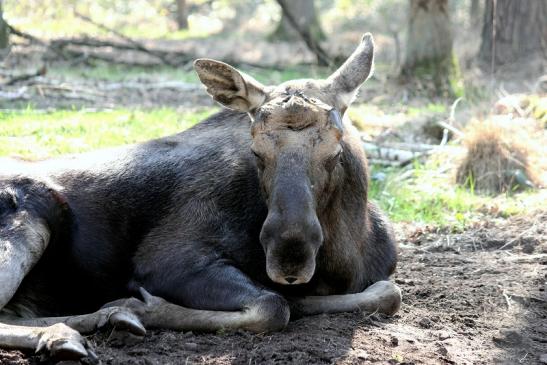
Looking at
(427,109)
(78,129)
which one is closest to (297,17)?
(427,109)

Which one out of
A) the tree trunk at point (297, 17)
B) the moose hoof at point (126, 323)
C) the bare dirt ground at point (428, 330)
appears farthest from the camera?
the tree trunk at point (297, 17)

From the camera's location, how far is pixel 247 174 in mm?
6113

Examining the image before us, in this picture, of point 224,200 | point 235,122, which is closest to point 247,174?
point 224,200

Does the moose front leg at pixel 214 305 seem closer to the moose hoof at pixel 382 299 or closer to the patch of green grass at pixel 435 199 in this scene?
the moose hoof at pixel 382 299

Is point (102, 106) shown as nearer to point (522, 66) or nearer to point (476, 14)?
point (522, 66)

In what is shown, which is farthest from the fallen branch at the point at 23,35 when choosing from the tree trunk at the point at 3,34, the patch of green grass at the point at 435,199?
the patch of green grass at the point at 435,199

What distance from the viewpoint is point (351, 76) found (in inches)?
244

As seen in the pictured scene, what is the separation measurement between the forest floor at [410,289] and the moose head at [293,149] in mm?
506

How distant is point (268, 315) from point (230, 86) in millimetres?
1606

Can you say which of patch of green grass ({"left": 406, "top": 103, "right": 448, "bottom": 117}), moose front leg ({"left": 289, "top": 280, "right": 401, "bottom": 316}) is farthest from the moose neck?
patch of green grass ({"left": 406, "top": 103, "right": 448, "bottom": 117})

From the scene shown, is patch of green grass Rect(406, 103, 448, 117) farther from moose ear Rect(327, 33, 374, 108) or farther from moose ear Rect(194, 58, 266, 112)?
moose ear Rect(194, 58, 266, 112)

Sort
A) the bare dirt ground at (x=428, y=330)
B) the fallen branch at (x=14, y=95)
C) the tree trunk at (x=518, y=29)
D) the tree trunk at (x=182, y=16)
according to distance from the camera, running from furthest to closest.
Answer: the tree trunk at (x=182, y=16) → the tree trunk at (x=518, y=29) → the fallen branch at (x=14, y=95) → the bare dirt ground at (x=428, y=330)

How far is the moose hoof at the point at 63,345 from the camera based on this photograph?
4648mm

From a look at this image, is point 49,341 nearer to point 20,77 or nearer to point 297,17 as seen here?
point 20,77
